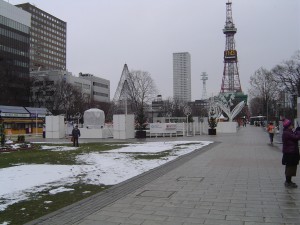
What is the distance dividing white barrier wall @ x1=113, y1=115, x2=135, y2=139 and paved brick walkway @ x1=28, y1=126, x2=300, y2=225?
25811 millimetres

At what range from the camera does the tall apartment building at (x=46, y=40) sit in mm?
152625

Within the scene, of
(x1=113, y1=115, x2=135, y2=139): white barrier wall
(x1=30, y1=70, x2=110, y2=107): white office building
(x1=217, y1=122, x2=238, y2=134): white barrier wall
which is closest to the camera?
(x1=113, y1=115, x2=135, y2=139): white barrier wall

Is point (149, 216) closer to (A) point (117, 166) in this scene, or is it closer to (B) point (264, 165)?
(A) point (117, 166)

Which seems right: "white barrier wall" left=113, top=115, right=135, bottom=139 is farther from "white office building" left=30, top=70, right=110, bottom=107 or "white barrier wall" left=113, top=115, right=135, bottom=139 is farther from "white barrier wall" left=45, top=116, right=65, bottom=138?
"white office building" left=30, top=70, right=110, bottom=107

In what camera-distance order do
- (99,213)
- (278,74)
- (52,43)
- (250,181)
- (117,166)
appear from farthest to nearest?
1. (52,43)
2. (278,74)
3. (117,166)
4. (250,181)
5. (99,213)

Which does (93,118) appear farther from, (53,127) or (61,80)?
(61,80)

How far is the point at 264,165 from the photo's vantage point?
14.1 m

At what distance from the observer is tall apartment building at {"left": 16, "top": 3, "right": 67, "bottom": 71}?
501ft

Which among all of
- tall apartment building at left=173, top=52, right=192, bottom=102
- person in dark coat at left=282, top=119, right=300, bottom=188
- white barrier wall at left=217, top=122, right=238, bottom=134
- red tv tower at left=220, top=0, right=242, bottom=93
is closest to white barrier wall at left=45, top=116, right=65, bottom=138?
white barrier wall at left=217, top=122, right=238, bottom=134

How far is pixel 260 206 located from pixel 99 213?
312 cm

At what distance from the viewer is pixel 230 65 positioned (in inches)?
4946

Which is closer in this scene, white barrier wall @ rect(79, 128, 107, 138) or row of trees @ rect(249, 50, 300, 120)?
white barrier wall @ rect(79, 128, 107, 138)

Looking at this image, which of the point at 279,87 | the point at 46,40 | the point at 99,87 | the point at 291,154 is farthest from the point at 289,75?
the point at 46,40

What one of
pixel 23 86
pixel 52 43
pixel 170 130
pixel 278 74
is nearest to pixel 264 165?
pixel 170 130
